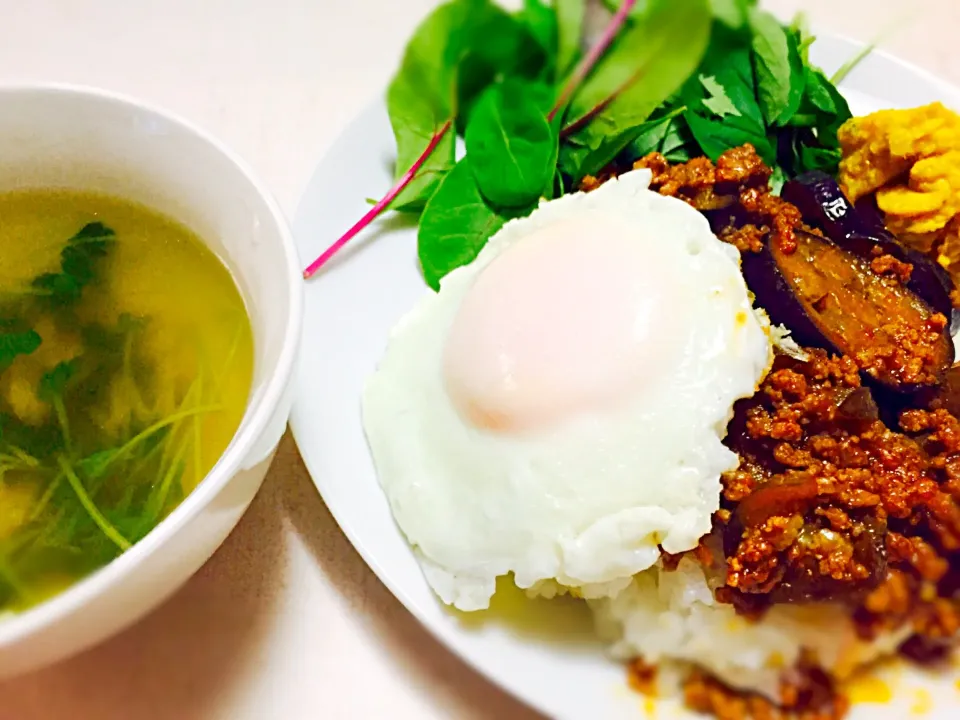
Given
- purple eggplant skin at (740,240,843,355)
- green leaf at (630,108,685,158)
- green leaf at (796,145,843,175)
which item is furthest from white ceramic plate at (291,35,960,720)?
purple eggplant skin at (740,240,843,355)

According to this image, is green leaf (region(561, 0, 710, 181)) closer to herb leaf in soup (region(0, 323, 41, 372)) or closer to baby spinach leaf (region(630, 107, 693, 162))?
baby spinach leaf (region(630, 107, 693, 162))

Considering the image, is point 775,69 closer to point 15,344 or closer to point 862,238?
point 862,238

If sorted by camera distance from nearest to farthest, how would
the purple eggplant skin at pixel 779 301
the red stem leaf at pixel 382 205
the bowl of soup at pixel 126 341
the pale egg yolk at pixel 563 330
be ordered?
the bowl of soup at pixel 126 341 → the pale egg yolk at pixel 563 330 → the purple eggplant skin at pixel 779 301 → the red stem leaf at pixel 382 205

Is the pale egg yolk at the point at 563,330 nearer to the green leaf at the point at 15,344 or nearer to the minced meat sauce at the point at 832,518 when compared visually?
the minced meat sauce at the point at 832,518

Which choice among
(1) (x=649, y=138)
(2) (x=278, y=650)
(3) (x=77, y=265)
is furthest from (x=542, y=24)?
(2) (x=278, y=650)

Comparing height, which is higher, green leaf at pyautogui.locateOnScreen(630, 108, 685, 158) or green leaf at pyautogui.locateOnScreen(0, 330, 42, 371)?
green leaf at pyautogui.locateOnScreen(630, 108, 685, 158)

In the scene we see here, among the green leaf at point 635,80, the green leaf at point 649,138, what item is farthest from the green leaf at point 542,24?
the green leaf at point 649,138
